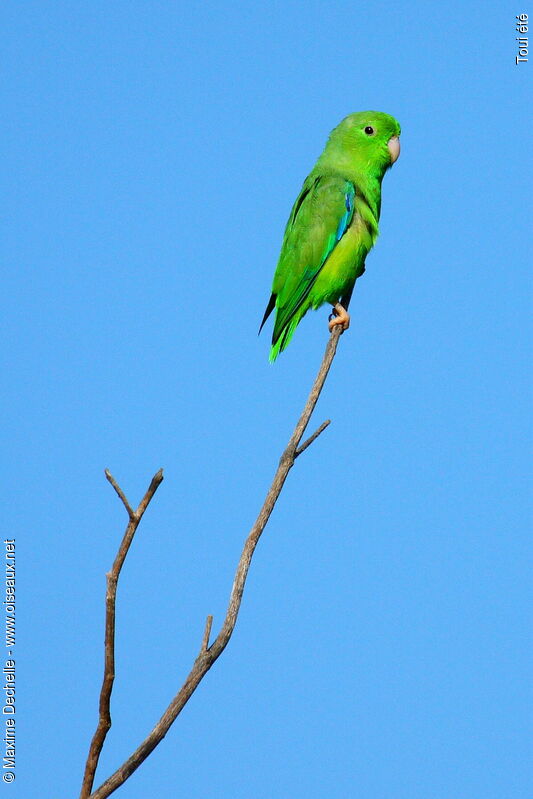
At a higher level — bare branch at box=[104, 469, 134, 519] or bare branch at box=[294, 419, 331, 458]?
bare branch at box=[294, 419, 331, 458]

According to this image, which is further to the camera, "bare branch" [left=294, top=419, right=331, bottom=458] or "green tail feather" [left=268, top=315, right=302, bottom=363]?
"green tail feather" [left=268, top=315, right=302, bottom=363]

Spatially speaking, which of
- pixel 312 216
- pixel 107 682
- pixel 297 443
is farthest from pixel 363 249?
pixel 107 682

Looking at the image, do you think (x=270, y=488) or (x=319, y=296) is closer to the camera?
(x=270, y=488)

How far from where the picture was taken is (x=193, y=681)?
9.91ft

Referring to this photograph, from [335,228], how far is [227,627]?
143 inches

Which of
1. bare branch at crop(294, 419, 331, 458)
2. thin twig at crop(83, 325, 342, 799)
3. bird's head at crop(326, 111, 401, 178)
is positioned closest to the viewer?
thin twig at crop(83, 325, 342, 799)

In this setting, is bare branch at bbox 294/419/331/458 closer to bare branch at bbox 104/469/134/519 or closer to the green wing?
bare branch at bbox 104/469/134/519

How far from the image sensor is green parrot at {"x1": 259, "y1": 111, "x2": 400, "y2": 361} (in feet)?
20.2

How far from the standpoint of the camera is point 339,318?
564 centimetres

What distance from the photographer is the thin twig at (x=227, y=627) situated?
288 centimetres

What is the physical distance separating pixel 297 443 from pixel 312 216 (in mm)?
2910

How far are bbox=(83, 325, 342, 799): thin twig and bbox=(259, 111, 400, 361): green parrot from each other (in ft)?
7.28

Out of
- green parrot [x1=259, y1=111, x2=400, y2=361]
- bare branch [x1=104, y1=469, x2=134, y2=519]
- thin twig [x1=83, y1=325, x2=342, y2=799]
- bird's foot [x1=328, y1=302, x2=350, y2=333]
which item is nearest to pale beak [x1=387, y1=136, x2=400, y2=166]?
green parrot [x1=259, y1=111, x2=400, y2=361]

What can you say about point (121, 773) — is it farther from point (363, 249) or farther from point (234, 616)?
point (363, 249)
